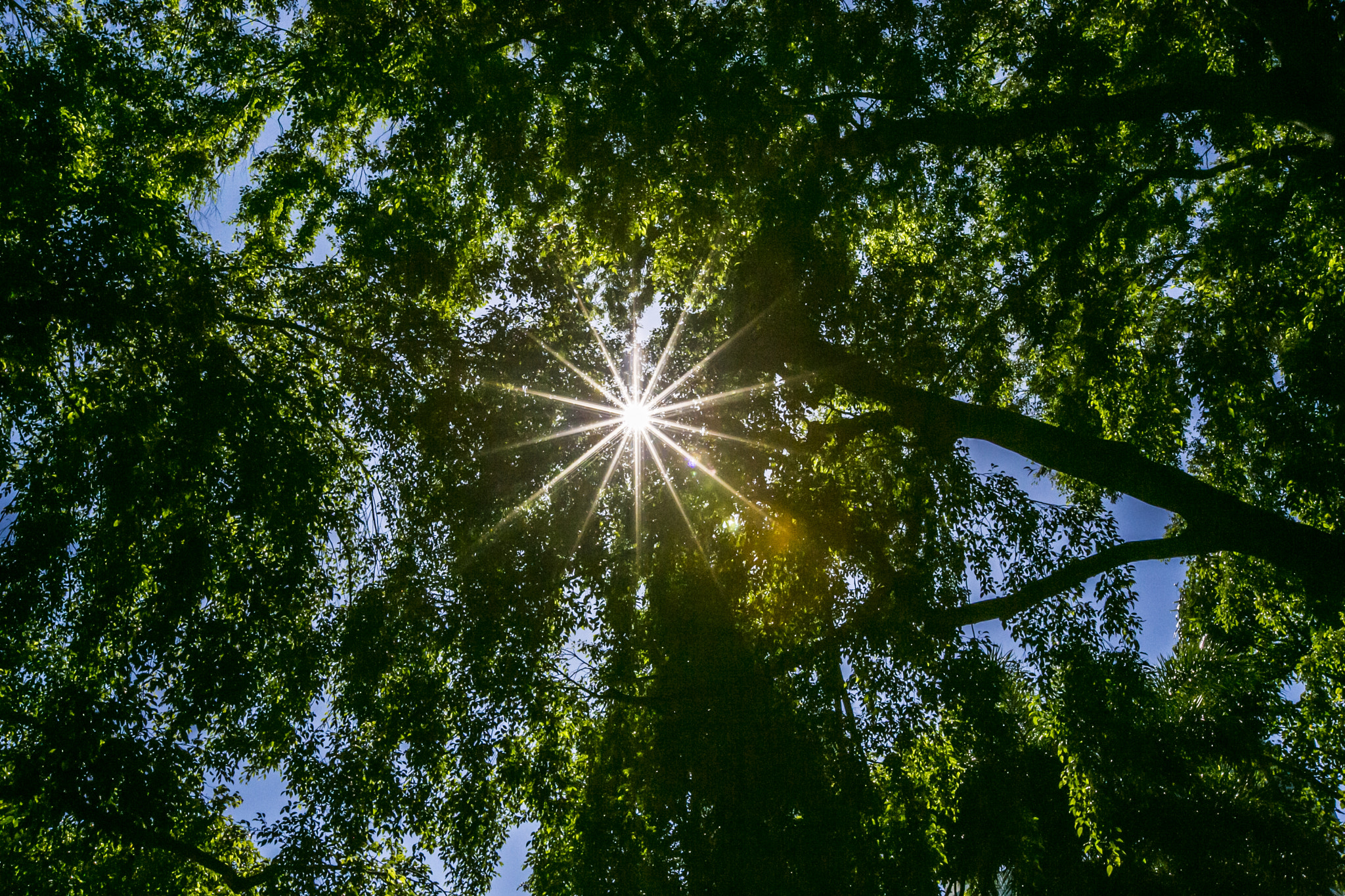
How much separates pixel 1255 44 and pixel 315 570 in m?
13.8

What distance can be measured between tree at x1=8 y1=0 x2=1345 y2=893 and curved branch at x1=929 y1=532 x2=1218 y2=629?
63 mm

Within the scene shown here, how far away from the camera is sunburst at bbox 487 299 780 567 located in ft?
28.3

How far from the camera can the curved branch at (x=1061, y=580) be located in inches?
320

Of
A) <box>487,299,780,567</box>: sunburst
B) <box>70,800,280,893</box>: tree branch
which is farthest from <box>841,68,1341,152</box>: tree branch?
<box>70,800,280,893</box>: tree branch

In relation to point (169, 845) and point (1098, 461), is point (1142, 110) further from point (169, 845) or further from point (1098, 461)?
point (169, 845)

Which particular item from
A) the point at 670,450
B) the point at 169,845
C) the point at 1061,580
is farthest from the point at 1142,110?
the point at 169,845

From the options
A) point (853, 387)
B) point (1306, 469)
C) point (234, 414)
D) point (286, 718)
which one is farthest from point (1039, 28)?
point (286, 718)

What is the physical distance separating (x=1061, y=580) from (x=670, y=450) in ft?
16.9

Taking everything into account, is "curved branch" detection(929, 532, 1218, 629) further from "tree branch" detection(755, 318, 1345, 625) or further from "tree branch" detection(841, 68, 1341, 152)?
"tree branch" detection(841, 68, 1341, 152)

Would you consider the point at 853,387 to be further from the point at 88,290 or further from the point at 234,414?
the point at 88,290

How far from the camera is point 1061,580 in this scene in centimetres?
828

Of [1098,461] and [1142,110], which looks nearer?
[1098,461]

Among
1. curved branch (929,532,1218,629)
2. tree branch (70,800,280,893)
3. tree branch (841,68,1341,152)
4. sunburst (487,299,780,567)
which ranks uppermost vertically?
tree branch (841,68,1341,152)

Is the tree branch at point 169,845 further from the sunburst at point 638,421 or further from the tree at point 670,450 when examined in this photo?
the sunburst at point 638,421
